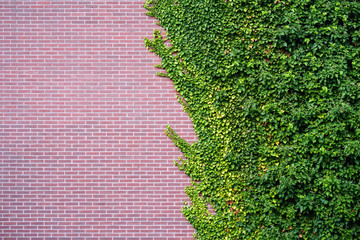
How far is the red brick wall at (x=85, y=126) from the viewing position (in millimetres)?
5008

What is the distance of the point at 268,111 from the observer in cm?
474

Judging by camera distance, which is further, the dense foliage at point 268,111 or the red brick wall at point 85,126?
the red brick wall at point 85,126

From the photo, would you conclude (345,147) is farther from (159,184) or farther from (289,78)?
(159,184)

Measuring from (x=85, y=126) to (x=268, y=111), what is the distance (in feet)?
9.72

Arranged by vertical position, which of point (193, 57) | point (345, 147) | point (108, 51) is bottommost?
point (345, 147)

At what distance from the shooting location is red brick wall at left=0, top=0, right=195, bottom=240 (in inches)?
197

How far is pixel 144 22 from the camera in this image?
5090mm

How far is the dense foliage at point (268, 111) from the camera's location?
4.57 m

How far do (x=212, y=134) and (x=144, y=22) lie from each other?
2.17 meters

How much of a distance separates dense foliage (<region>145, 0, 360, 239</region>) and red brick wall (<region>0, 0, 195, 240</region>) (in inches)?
13.4

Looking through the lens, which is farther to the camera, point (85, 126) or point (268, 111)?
point (85, 126)

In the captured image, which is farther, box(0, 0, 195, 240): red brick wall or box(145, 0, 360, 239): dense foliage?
box(0, 0, 195, 240): red brick wall

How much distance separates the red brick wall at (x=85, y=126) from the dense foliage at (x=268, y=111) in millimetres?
341

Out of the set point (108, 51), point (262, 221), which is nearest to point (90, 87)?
point (108, 51)
